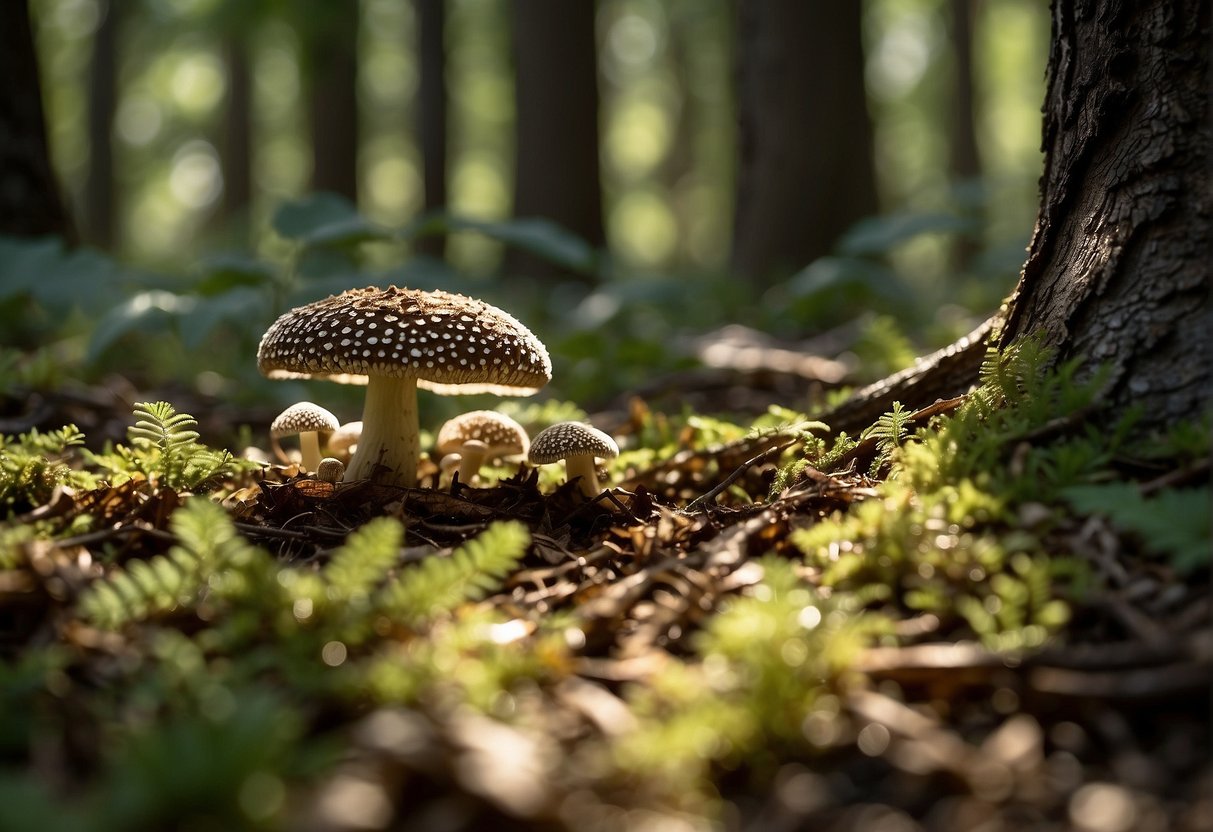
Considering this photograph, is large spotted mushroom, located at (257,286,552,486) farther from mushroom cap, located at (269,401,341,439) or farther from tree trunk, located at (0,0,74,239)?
tree trunk, located at (0,0,74,239)

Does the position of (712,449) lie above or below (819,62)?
below

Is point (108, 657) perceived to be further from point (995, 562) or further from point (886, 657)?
point (995, 562)

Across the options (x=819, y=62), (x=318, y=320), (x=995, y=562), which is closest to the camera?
(x=995, y=562)

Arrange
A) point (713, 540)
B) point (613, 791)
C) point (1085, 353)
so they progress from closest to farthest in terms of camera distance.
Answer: point (613, 791), point (713, 540), point (1085, 353)

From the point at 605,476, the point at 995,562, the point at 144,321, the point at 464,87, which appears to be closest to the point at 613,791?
the point at 995,562

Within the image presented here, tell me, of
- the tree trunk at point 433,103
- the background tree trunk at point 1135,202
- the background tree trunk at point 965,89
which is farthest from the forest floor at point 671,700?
the background tree trunk at point 965,89

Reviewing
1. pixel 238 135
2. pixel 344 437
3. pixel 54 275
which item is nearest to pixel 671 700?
pixel 344 437
